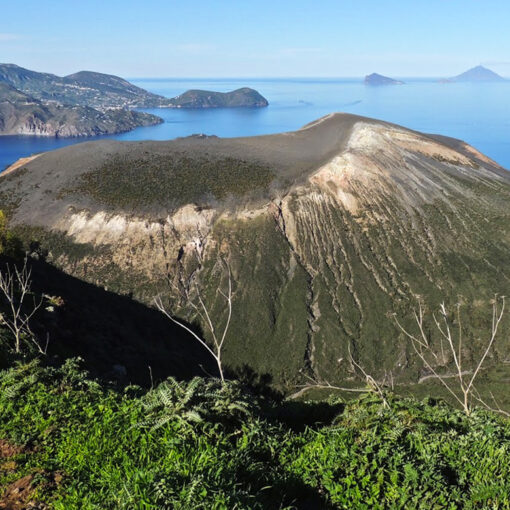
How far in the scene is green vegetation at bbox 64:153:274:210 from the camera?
77.4m

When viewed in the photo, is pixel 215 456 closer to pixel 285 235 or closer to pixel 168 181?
pixel 285 235

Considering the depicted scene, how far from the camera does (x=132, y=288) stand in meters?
68.6

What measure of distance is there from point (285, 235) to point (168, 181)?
73.5ft

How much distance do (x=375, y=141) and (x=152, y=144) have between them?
44896 mm

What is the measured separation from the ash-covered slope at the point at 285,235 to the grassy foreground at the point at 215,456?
2044 inches

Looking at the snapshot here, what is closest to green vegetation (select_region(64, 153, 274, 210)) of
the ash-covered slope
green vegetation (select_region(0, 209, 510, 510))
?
the ash-covered slope

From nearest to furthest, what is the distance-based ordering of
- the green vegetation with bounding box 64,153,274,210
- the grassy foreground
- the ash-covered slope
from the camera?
1. the grassy foreground
2. the ash-covered slope
3. the green vegetation with bounding box 64,153,274,210

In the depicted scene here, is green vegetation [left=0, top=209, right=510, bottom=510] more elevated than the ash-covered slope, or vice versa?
green vegetation [left=0, top=209, right=510, bottom=510]

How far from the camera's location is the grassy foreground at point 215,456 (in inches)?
256

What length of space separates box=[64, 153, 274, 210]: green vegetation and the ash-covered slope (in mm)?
266

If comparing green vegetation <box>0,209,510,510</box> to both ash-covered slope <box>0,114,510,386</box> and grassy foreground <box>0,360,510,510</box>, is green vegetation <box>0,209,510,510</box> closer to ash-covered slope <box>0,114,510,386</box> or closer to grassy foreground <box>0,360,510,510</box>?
grassy foreground <box>0,360,510,510</box>

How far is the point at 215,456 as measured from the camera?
7.09 m

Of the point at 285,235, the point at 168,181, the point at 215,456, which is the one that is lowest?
the point at 285,235

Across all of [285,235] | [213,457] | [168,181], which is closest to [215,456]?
[213,457]
